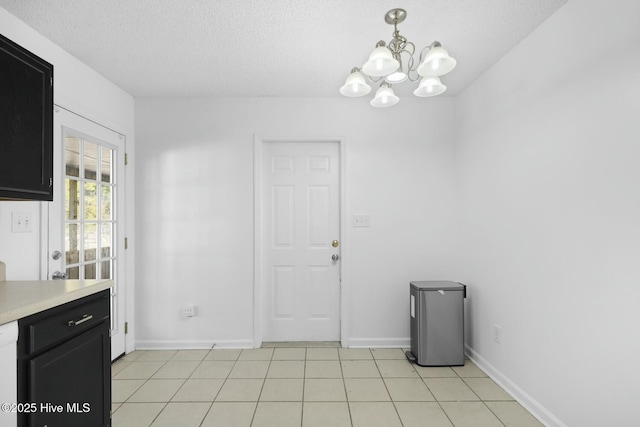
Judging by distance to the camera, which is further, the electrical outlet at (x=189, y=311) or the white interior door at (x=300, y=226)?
the white interior door at (x=300, y=226)

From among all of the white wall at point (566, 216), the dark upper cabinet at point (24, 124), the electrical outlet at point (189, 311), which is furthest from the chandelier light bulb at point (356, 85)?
the electrical outlet at point (189, 311)

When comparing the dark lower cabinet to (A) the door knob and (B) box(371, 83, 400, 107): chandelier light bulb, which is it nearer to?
(A) the door knob

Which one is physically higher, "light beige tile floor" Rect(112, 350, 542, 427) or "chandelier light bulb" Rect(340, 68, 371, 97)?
"chandelier light bulb" Rect(340, 68, 371, 97)

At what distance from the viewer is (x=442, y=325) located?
285cm

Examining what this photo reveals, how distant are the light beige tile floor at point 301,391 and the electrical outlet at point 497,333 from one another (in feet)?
1.04

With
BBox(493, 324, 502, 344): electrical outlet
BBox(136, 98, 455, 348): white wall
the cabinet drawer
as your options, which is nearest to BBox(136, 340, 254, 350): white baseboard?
BBox(136, 98, 455, 348): white wall

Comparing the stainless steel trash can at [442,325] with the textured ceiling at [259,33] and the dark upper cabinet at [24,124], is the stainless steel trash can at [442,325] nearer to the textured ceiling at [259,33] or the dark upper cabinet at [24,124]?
the textured ceiling at [259,33]

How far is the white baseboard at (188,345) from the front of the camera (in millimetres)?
3262

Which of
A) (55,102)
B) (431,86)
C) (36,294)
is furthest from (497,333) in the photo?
(55,102)

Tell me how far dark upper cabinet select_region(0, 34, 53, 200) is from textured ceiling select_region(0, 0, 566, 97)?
1.64 feet

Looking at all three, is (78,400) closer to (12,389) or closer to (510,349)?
(12,389)

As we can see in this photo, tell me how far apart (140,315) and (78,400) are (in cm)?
183

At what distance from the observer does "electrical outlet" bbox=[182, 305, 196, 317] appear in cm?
324

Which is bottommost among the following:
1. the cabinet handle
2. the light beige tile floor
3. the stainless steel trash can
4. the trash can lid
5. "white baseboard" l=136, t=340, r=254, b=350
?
the light beige tile floor
